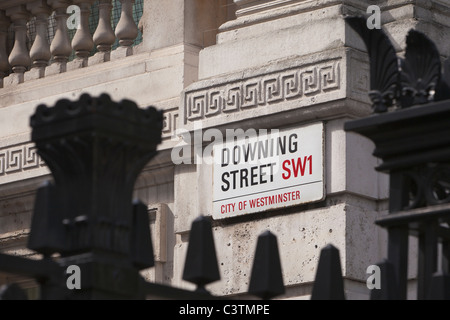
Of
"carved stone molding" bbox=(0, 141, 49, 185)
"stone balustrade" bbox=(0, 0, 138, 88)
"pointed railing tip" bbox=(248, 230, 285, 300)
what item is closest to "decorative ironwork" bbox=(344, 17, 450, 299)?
"pointed railing tip" bbox=(248, 230, 285, 300)

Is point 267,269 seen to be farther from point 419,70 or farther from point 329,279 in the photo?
point 419,70

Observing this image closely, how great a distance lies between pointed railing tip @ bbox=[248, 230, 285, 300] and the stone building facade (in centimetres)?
372

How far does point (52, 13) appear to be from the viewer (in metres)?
11.1

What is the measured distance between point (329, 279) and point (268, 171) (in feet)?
13.7

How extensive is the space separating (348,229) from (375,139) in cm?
354

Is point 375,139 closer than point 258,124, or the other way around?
point 375,139

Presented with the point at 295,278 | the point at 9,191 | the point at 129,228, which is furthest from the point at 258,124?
the point at 129,228

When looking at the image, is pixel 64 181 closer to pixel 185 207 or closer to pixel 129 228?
pixel 129 228

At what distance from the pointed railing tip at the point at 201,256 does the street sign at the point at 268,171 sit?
3.98 m

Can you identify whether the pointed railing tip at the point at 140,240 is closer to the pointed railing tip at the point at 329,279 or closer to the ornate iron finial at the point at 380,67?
the pointed railing tip at the point at 329,279

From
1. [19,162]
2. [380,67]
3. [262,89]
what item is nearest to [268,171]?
[262,89]

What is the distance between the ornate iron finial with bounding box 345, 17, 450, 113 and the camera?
5238 millimetres

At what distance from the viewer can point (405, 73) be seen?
531 cm

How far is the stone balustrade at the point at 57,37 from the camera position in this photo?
10.4m
